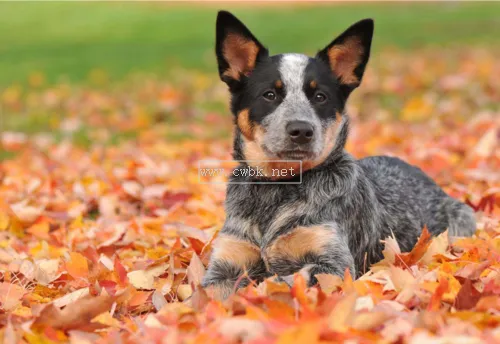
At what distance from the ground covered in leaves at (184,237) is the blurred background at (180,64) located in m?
0.08

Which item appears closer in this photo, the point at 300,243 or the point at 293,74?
the point at 300,243

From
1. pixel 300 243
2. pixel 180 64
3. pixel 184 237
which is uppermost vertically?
pixel 180 64

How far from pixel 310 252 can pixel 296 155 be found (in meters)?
0.55

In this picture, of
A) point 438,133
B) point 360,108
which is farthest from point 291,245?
point 360,108

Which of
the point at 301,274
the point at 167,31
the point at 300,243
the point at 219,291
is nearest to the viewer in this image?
the point at 301,274

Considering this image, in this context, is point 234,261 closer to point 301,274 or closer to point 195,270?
point 195,270

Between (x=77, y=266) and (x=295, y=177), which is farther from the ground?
(x=295, y=177)

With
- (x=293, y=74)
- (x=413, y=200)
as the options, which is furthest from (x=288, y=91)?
(x=413, y=200)

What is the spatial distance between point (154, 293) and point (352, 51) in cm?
187

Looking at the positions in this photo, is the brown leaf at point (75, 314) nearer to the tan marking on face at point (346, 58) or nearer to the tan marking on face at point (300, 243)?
the tan marking on face at point (300, 243)

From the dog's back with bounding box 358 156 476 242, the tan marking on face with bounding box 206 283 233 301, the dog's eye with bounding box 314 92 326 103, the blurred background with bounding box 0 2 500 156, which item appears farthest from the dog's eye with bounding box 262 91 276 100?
the blurred background with bounding box 0 2 500 156

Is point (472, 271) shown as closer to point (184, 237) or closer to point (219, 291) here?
point (219, 291)

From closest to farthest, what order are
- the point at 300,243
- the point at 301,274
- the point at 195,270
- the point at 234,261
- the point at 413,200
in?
1. the point at 301,274
2. the point at 300,243
3. the point at 234,261
4. the point at 195,270
5. the point at 413,200

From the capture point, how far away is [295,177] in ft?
13.5
